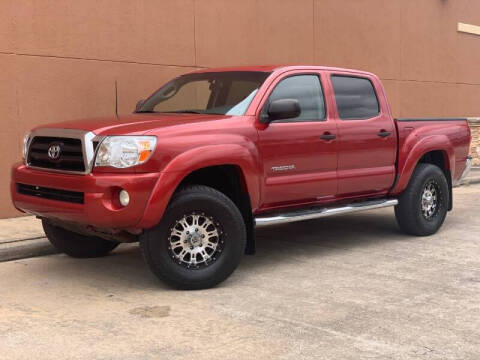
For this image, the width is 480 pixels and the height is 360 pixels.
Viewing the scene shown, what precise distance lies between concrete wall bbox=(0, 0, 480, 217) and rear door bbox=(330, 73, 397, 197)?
3993 mm

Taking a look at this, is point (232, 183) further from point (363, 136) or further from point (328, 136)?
point (363, 136)

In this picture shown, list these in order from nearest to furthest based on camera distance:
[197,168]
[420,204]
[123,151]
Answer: [123,151], [197,168], [420,204]

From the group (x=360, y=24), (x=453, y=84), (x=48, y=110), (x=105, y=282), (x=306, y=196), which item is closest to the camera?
(x=105, y=282)

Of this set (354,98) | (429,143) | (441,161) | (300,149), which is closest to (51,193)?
(300,149)

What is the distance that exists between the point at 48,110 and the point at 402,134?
15.9 feet

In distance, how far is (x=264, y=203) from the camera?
6.26 metres

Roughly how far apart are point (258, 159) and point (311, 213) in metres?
0.92

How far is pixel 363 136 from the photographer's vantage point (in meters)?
7.19

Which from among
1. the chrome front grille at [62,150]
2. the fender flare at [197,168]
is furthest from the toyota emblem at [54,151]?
the fender flare at [197,168]

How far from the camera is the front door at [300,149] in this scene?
6.25m

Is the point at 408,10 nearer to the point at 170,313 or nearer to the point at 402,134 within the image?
the point at 402,134

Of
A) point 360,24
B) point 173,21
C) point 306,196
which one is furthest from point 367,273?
point 360,24

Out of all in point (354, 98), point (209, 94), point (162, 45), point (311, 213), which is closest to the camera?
point (311, 213)

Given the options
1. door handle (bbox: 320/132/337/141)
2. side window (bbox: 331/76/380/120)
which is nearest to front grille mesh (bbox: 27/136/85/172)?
door handle (bbox: 320/132/337/141)
